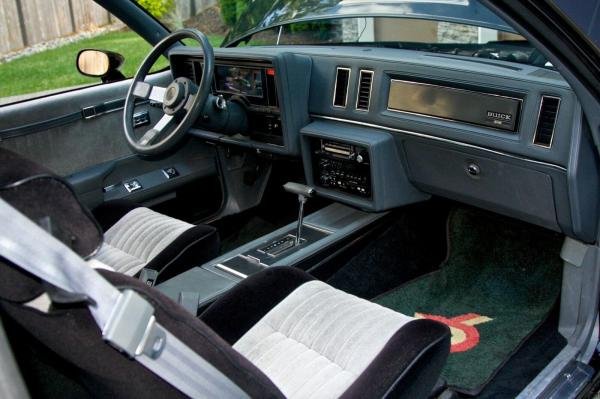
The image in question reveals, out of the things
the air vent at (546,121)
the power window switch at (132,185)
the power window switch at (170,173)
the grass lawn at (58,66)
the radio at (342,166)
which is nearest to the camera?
the air vent at (546,121)

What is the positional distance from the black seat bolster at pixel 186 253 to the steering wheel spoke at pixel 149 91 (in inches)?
21.8

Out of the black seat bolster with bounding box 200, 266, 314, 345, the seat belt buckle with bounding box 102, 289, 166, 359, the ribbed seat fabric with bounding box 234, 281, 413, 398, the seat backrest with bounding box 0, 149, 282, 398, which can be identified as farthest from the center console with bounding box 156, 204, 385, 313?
the seat belt buckle with bounding box 102, 289, 166, 359

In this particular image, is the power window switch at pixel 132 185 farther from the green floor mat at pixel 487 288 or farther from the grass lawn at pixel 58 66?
the green floor mat at pixel 487 288

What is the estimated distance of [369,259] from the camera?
2947mm

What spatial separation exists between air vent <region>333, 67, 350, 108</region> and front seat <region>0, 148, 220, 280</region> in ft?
2.35

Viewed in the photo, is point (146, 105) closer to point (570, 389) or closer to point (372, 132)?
point (372, 132)

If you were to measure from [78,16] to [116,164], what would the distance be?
379 cm

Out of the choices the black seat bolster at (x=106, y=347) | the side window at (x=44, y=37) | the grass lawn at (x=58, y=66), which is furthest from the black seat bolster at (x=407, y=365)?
the side window at (x=44, y=37)

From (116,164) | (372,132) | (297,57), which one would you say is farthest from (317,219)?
(116,164)

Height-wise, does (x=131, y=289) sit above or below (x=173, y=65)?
above

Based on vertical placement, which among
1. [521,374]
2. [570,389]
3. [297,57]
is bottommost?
[521,374]

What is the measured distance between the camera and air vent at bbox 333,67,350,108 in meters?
2.74

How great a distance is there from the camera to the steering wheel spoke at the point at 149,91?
2725mm

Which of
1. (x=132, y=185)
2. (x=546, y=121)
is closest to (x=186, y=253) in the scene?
(x=132, y=185)
